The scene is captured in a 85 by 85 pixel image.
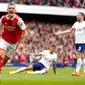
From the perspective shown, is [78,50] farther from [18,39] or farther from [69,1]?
[69,1]

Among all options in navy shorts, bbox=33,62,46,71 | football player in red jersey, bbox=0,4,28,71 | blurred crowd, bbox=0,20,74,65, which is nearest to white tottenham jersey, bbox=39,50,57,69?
navy shorts, bbox=33,62,46,71

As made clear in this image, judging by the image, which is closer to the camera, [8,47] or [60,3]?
[8,47]

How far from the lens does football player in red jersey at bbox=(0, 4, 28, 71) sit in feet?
41.4

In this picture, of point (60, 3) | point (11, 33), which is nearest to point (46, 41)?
point (60, 3)

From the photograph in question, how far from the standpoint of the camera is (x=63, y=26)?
38.9m

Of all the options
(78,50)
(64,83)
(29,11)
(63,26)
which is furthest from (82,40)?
(63,26)

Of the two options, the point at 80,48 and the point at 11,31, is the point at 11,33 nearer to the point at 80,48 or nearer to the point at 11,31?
the point at 11,31

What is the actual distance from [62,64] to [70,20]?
423 inches

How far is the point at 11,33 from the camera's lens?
13.1 m

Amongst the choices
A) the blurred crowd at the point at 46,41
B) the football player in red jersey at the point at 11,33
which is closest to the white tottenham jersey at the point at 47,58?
the football player in red jersey at the point at 11,33

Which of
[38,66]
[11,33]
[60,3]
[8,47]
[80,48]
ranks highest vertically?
[60,3]

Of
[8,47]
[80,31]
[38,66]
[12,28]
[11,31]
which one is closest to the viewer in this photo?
[12,28]

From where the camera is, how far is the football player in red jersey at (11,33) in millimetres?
12617

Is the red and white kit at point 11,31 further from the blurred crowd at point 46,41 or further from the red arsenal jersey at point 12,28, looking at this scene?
the blurred crowd at point 46,41
